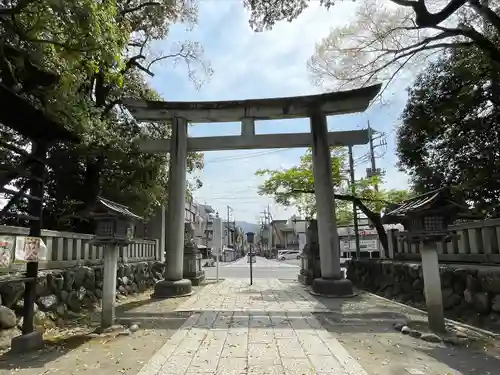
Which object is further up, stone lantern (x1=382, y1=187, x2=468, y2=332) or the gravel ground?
stone lantern (x1=382, y1=187, x2=468, y2=332)

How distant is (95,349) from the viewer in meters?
5.58

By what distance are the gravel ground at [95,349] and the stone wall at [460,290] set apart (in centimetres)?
562

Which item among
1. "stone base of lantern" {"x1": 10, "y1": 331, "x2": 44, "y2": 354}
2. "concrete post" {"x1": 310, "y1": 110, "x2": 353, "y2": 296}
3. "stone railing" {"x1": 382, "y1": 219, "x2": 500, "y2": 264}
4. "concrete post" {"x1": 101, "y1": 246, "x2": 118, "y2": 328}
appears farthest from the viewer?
"concrete post" {"x1": 310, "y1": 110, "x2": 353, "y2": 296}

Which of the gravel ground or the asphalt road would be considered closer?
the gravel ground

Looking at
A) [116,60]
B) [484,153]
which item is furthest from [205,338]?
[484,153]

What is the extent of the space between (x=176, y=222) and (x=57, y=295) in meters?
4.51

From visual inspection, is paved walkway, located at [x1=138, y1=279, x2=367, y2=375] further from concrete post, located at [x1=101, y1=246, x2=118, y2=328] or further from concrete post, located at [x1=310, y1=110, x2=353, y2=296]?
concrete post, located at [x1=310, y1=110, x2=353, y2=296]

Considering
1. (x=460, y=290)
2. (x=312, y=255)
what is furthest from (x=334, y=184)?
(x=460, y=290)

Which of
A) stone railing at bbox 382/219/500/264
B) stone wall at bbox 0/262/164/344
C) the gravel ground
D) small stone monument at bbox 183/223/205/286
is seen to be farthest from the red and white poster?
small stone monument at bbox 183/223/205/286

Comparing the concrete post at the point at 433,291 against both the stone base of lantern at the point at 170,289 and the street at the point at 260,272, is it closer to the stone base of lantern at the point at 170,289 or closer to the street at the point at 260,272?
the stone base of lantern at the point at 170,289

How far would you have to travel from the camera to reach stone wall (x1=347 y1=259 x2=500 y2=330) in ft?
21.7

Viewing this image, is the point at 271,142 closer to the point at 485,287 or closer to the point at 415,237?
the point at 415,237

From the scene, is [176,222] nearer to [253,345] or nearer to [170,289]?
A: [170,289]

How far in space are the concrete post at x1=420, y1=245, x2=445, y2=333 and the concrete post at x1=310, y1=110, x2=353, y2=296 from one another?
15.1 feet
